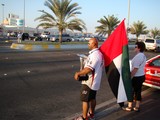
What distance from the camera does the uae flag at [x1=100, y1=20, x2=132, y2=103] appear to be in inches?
186

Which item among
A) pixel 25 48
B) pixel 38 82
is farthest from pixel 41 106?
pixel 25 48

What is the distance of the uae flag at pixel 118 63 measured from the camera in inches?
186

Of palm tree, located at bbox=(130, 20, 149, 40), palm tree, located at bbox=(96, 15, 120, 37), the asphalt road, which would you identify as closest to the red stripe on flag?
the asphalt road

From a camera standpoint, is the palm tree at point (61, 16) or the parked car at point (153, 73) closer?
the parked car at point (153, 73)

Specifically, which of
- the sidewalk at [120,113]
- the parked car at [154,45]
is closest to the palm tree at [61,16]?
the parked car at [154,45]

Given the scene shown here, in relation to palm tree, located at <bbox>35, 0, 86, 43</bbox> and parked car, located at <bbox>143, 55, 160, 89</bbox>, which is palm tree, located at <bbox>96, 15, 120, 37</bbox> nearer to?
palm tree, located at <bbox>35, 0, 86, 43</bbox>

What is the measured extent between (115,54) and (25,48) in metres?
19.9

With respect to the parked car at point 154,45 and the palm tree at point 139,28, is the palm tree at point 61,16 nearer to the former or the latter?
the parked car at point 154,45

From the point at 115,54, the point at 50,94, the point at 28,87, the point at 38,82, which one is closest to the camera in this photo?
the point at 115,54

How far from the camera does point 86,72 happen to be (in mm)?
4031

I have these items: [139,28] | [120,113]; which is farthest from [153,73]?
[139,28]

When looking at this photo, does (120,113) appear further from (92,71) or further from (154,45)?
(154,45)

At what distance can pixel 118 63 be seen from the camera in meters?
4.75

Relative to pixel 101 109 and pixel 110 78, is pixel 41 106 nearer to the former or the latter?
pixel 101 109
